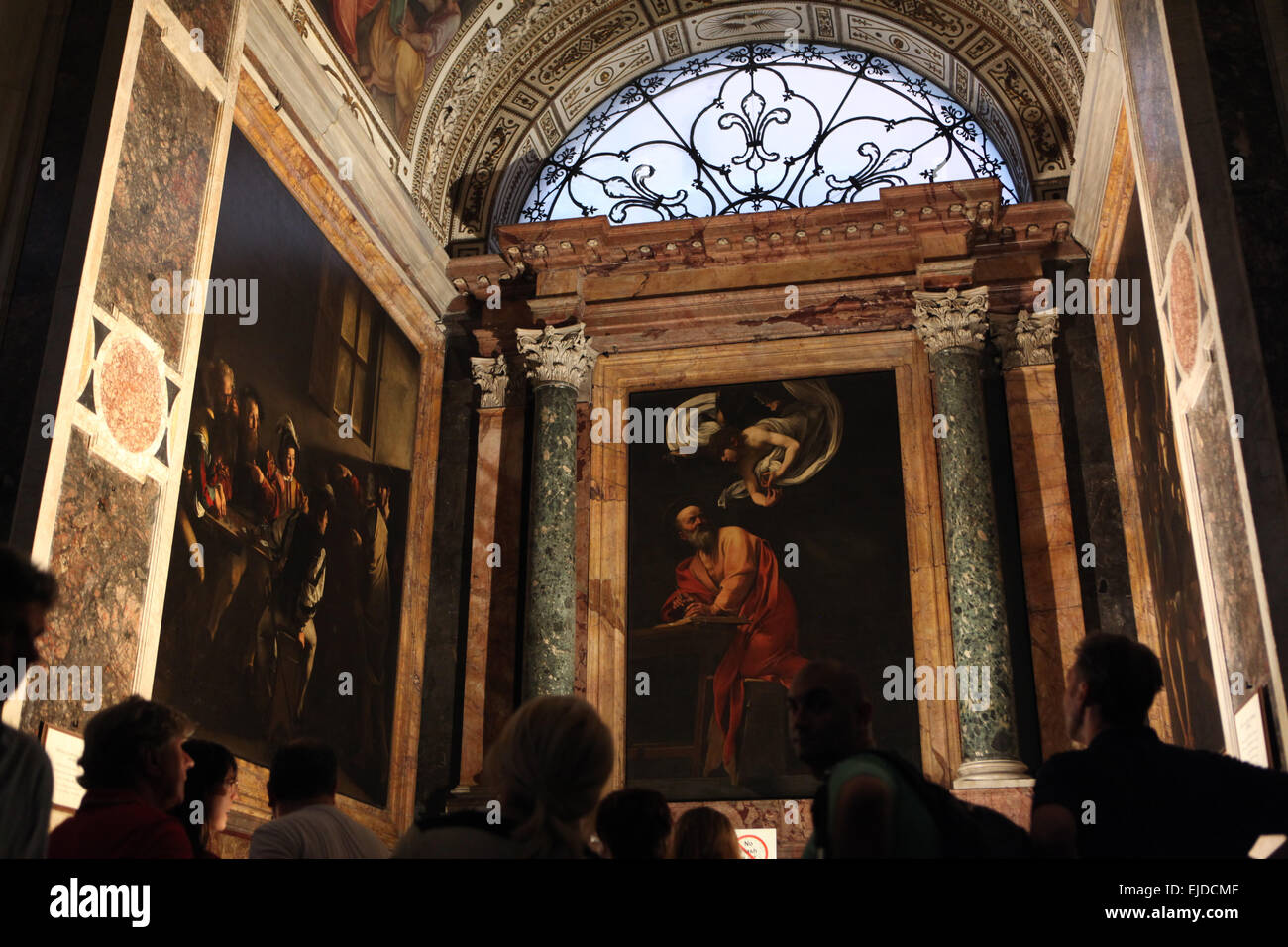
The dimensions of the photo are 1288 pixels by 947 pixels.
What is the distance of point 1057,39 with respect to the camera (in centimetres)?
1174

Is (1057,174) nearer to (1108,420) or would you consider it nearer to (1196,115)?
(1108,420)

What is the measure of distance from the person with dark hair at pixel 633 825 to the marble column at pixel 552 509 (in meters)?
7.22

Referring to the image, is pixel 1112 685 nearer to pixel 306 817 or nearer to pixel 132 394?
pixel 306 817

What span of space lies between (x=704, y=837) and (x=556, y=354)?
28.2 feet

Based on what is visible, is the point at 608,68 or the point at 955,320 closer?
the point at 955,320

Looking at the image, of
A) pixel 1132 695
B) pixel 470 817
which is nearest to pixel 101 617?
pixel 470 817

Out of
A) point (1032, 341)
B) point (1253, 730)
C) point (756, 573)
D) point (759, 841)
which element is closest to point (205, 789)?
point (1253, 730)

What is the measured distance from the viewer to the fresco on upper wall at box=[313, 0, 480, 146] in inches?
435

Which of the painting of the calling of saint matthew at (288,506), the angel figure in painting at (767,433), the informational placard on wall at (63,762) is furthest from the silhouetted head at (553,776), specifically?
the angel figure in painting at (767,433)

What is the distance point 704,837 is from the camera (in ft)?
12.3

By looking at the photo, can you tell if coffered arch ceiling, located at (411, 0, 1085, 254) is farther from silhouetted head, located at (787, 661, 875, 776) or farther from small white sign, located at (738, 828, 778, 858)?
silhouetted head, located at (787, 661, 875, 776)

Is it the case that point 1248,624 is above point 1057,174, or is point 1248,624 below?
below

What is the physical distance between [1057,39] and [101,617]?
1004 centimetres

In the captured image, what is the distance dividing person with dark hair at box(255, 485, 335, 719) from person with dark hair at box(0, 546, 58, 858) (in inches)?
247
